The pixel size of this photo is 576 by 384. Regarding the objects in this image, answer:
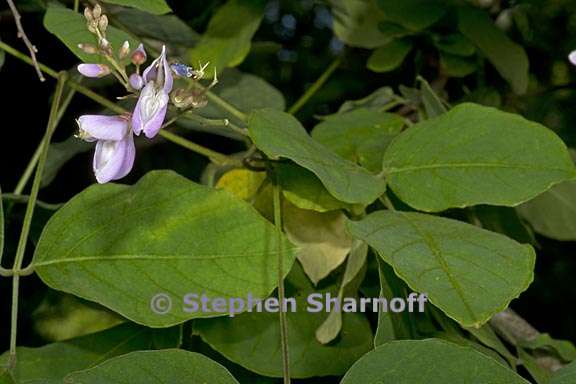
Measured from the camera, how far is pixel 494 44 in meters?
0.90

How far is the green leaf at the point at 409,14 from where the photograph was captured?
0.88m

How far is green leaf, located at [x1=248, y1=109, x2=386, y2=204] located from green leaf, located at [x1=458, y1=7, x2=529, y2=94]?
29 centimetres

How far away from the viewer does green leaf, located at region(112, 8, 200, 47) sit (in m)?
0.89

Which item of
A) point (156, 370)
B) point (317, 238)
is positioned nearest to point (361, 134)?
point (317, 238)

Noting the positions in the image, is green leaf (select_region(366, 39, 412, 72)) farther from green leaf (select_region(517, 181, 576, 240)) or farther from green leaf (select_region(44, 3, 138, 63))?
green leaf (select_region(44, 3, 138, 63))

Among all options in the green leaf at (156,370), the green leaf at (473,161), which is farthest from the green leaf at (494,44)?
the green leaf at (156,370)

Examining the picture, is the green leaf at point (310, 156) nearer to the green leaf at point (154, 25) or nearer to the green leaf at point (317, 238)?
the green leaf at point (317, 238)

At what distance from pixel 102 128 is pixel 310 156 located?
0.44 feet

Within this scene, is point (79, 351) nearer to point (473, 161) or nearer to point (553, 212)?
point (473, 161)

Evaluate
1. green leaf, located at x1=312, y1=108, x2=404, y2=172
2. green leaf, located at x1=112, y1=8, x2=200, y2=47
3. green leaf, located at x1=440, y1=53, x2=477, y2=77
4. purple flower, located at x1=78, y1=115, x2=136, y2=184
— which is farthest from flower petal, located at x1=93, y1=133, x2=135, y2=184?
green leaf, located at x1=440, y1=53, x2=477, y2=77

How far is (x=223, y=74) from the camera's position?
3.03ft

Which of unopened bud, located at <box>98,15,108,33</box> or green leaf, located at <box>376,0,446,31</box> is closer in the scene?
unopened bud, located at <box>98,15,108,33</box>

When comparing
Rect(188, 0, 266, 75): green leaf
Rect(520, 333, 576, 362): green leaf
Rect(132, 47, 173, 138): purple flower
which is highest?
Rect(132, 47, 173, 138): purple flower

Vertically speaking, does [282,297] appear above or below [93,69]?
below
